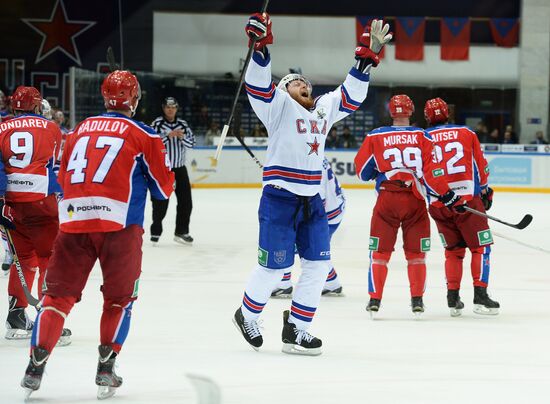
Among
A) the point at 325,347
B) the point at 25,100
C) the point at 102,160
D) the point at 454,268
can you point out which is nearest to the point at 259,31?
the point at 102,160

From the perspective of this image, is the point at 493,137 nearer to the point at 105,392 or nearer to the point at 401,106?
the point at 401,106

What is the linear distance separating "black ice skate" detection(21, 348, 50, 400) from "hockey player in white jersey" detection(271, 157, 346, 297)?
3024 mm

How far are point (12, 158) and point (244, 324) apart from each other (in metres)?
1.51

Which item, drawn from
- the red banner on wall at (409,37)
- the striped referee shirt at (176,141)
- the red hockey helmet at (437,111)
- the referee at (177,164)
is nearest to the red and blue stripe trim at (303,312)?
the red hockey helmet at (437,111)

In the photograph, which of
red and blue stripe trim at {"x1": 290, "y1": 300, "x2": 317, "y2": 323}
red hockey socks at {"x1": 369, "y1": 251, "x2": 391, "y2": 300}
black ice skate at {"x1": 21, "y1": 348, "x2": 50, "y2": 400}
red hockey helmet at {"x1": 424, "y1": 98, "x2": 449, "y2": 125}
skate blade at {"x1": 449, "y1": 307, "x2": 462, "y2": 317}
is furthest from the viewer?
red hockey helmet at {"x1": 424, "y1": 98, "x2": 449, "y2": 125}

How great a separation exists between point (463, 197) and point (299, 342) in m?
1.79

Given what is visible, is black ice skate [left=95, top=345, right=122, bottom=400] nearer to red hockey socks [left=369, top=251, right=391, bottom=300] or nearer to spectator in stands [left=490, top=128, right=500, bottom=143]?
red hockey socks [left=369, top=251, right=391, bottom=300]

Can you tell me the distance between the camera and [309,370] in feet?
15.0

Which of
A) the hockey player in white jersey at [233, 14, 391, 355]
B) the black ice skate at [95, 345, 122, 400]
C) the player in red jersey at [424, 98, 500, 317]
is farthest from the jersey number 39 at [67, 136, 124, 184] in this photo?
the player in red jersey at [424, 98, 500, 317]

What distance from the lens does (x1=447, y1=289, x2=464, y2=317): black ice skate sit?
20.1ft

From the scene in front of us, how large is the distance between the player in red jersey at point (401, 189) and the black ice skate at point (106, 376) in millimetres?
2281

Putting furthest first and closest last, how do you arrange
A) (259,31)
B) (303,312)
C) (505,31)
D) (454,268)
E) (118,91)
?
1. (505,31)
2. (454,268)
3. (303,312)
4. (259,31)
5. (118,91)

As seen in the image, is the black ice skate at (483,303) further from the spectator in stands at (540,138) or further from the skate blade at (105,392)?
the spectator in stands at (540,138)

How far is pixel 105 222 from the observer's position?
396cm
